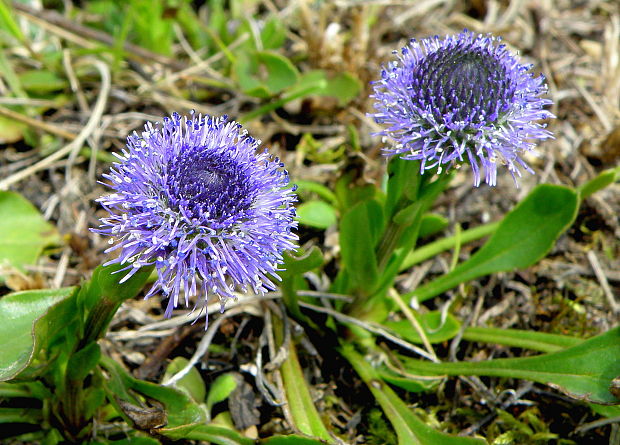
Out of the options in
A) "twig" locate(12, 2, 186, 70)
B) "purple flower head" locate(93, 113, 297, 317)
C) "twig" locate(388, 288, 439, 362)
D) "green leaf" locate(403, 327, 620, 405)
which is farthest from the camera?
"twig" locate(12, 2, 186, 70)

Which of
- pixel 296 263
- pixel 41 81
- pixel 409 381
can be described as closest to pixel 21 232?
pixel 41 81

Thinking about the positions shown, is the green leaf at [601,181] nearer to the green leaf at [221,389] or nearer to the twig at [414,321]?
the twig at [414,321]

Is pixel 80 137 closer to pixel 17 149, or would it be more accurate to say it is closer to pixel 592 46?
pixel 17 149

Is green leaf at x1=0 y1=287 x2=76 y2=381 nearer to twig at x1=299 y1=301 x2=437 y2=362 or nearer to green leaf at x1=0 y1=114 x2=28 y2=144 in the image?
twig at x1=299 y1=301 x2=437 y2=362

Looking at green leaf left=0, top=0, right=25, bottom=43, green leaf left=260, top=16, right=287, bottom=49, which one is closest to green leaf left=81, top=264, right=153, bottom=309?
green leaf left=0, top=0, right=25, bottom=43

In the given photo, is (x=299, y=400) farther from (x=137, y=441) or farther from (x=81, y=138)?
(x=81, y=138)

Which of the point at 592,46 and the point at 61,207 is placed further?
the point at 592,46

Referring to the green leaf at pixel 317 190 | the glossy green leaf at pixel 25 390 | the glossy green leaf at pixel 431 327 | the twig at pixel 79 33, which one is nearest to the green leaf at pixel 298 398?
the glossy green leaf at pixel 431 327

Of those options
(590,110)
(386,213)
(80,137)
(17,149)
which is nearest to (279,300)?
(386,213)
